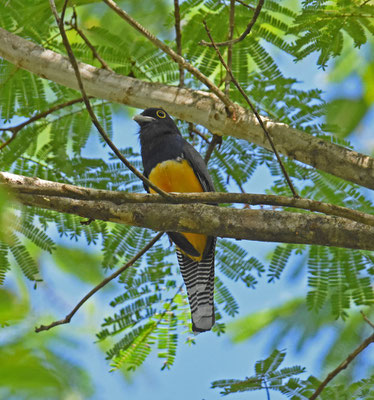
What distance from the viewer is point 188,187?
543 cm

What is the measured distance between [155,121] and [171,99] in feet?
4.54

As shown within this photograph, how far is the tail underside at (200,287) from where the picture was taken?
5.08 metres

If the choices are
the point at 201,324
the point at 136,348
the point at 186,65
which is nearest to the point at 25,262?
the point at 136,348

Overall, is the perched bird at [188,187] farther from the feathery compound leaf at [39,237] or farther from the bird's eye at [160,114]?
the feathery compound leaf at [39,237]

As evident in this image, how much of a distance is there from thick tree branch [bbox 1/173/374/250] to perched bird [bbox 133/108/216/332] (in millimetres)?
1276

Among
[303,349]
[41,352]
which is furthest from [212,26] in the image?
[41,352]

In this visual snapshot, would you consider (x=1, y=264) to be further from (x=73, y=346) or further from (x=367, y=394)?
(x=73, y=346)

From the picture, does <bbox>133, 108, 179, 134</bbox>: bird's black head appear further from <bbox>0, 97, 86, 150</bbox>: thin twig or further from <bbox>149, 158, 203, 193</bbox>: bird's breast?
<bbox>0, 97, 86, 150</bbox>: thin twig

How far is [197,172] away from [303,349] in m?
2.67

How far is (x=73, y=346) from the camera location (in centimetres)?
148

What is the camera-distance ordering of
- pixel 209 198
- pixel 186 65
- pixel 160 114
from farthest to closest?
pixel 160 114 < pixel 186 65 < pixel 209 198

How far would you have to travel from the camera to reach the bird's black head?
5887mm

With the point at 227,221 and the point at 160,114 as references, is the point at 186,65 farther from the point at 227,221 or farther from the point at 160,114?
the point at 160,114

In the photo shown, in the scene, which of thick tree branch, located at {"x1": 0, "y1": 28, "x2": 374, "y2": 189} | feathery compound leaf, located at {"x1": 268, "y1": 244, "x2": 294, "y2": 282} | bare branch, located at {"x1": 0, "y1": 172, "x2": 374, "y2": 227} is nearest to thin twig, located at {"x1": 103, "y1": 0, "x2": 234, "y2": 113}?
thick tree branch, located at {"x1": 0, "y1": 28, "x2": 374, "y2": 189}
